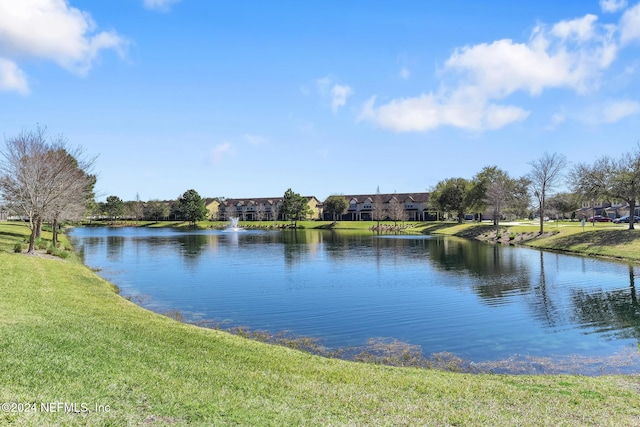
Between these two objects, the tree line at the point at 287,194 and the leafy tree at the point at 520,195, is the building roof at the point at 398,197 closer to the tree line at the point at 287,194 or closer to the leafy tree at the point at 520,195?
the tree line at the point at 287,194

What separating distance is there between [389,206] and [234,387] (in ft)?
419

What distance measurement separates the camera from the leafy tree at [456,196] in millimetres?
101812

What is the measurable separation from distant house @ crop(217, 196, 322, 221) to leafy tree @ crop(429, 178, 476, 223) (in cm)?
5674

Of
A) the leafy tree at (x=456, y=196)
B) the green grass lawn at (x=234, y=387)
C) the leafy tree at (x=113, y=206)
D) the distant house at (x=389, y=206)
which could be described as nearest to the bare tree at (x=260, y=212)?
the distant house at (x=389, y=206)

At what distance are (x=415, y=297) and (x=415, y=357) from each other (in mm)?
11493

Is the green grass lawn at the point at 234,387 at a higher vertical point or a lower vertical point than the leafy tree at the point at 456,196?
lower

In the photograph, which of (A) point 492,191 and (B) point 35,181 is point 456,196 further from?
(B) point 35,181

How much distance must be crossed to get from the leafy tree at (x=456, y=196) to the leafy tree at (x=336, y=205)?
38.3 meters

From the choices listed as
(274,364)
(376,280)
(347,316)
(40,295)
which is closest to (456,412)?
(274,364)

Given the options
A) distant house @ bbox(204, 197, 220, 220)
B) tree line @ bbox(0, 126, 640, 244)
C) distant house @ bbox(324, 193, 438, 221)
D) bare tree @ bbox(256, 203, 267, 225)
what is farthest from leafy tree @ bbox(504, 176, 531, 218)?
distant house @ bbox(204, 197, 220, 220)

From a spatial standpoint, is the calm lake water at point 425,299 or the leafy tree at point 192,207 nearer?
the calm lake water at point 425,299

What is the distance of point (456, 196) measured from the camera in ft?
344

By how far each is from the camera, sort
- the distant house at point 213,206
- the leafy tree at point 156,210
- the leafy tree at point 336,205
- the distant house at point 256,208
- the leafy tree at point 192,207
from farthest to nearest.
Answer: the distant house at point 213,206 → the leafy tree at point 156,210 → the distant house at point 256,208 → the leafy tree at point 192,207 → the leafy tree at point 336,205

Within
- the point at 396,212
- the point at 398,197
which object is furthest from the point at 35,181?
the point at 398,197
